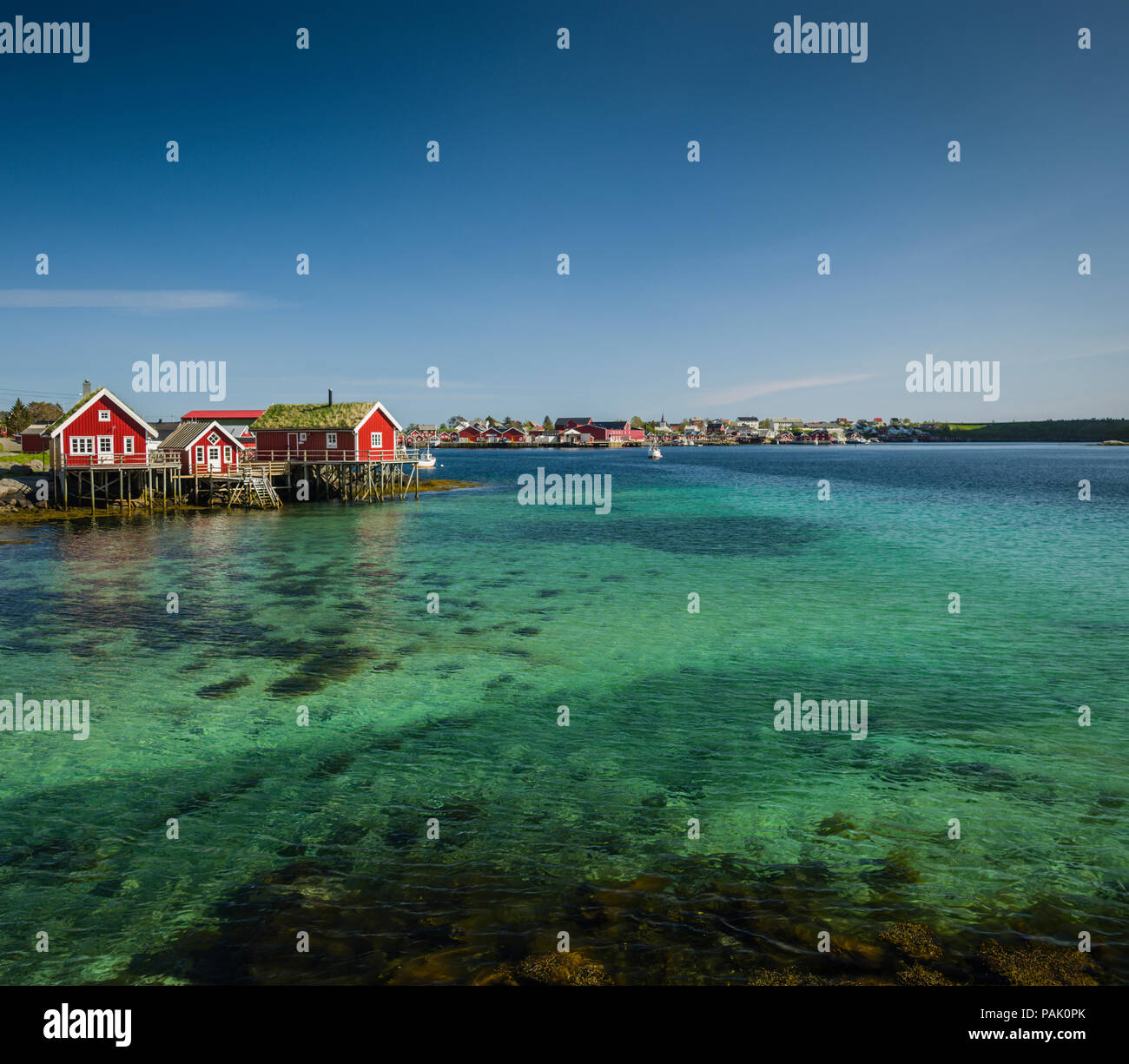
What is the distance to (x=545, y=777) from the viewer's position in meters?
11.3

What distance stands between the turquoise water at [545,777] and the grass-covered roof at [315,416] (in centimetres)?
3694

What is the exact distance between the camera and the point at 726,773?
11414mm

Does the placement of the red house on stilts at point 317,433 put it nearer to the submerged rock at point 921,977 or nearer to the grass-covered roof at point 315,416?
the grass-covered roof at point 315,416

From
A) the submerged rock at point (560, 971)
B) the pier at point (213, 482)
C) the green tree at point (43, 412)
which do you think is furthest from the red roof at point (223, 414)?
the submerged rock at point (560, 971)

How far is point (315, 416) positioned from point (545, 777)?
58.4 m

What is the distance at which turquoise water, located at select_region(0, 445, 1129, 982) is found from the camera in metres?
7.50

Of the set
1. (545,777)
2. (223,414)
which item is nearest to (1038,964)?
(545,777)

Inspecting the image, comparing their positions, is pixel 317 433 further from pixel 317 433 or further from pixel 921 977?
pixel 921 977

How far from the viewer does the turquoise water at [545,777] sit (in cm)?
750

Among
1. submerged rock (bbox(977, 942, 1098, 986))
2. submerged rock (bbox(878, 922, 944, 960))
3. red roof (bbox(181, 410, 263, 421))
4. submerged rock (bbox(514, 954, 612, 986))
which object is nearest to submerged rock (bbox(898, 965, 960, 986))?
submerged rock (bbox(878, 922, 944, 960))

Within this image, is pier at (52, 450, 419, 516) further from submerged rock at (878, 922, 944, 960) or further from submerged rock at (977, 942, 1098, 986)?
submerged rock at (977, 942, 1098, 986)

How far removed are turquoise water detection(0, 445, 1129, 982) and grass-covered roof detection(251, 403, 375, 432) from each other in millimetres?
36943
